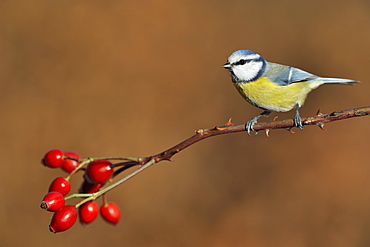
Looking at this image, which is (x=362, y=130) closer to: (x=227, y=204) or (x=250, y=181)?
(x=250, y=181)

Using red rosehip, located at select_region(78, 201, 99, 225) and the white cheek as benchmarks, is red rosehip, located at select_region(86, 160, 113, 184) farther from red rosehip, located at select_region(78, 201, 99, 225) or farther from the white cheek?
the white cheek

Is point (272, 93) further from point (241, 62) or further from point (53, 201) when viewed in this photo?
point (53, 201)

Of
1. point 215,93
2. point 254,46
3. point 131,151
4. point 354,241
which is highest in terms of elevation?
point 254,46

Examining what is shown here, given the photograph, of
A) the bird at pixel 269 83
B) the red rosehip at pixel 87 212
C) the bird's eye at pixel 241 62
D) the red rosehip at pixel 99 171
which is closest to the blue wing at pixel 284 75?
the bird at pixel 269 83

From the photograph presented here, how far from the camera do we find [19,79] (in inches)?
169

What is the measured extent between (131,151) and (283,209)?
1613 millimetres

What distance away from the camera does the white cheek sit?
1.31 m

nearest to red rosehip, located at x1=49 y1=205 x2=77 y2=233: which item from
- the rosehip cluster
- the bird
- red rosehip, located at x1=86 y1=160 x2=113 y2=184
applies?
the rosehip cluster

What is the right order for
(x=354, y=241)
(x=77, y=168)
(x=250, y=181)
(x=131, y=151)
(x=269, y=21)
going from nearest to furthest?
(x=77, y=168), (x=354, y=241), (x=250, y=181), (x=131, y=151), (x=269, y=21)

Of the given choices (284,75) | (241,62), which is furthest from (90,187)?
(284,75)

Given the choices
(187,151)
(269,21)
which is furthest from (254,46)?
(187,151)

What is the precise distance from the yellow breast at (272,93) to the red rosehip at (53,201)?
64cm

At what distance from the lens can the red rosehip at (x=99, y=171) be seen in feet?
3.96

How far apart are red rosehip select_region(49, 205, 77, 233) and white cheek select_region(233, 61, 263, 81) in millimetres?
651
